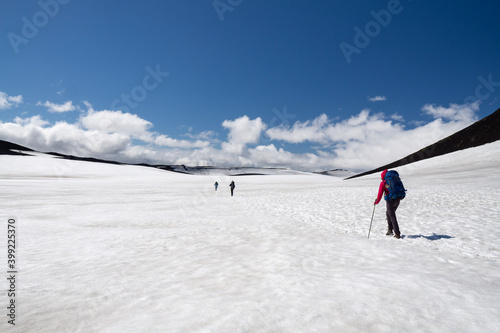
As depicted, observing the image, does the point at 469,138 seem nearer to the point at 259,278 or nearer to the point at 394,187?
the point at 394,187

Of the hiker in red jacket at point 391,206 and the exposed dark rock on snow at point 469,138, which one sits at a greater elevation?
the exposed dark rock on snow at point 469,138

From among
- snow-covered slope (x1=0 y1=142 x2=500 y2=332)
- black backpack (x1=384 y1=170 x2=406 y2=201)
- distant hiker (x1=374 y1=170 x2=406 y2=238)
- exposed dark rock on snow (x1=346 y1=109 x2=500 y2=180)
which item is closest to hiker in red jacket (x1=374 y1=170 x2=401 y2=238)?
distant hiker (x1=374 y1=170 x2=406 y2=238)

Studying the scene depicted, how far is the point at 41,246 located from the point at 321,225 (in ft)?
37.7

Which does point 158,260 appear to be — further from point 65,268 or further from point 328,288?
point 328,288

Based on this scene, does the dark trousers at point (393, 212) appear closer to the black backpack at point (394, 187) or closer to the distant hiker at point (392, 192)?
the distant hiker at point (392, 192)

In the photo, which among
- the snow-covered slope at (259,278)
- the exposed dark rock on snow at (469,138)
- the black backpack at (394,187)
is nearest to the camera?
the snow-covered slope at (259,278)

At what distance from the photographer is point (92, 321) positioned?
3.65 meters

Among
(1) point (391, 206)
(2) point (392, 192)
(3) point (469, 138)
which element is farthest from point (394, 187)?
(3) point (469, 138)

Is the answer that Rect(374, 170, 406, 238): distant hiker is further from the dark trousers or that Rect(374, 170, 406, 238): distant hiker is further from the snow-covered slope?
the snow-covered slope

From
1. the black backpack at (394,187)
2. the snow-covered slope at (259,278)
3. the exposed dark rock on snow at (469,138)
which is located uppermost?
the exposed dark rock on snow at (469,138)

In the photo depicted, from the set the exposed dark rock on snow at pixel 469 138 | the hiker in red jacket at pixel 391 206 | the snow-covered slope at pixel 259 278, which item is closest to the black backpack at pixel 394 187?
the hiker in red jacket at pixel 391 206

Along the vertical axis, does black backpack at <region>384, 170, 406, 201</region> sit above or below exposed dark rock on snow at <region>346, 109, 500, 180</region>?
below

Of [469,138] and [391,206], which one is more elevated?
[469,138]

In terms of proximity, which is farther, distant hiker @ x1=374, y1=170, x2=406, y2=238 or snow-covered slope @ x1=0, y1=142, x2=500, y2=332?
distant hiker @ x1=374, y1=170, x2=406, y2=238
